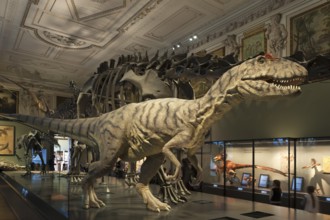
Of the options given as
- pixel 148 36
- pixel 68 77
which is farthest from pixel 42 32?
pixel 68 77

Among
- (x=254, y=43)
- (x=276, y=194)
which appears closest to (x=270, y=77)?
(x=276, y=194)

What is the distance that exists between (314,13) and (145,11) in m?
4.47

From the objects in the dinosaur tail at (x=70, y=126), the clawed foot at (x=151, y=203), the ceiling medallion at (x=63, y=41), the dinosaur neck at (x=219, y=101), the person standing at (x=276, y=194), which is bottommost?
the person standing at (x=276, y=194)

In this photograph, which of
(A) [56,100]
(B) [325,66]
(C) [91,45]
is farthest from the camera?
(A) [56,100]

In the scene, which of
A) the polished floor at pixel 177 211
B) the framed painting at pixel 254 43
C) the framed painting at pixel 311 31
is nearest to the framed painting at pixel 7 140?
the framed painting at pixel 254 43

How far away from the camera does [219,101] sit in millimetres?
3328

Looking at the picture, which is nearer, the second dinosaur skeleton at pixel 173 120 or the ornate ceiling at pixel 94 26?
the second dinosaur skeleton at pixel 173 120

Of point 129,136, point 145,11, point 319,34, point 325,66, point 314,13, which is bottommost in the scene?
point 129,136

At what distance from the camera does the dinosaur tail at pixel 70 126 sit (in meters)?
4.66

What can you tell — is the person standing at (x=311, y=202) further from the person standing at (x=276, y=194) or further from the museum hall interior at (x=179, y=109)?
the person standing at (x=276, y=194)

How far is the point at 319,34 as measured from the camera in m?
7.38

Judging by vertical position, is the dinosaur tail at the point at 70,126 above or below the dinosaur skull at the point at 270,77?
below

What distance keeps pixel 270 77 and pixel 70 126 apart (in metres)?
3.18

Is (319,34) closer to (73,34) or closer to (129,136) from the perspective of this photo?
(129,136)
